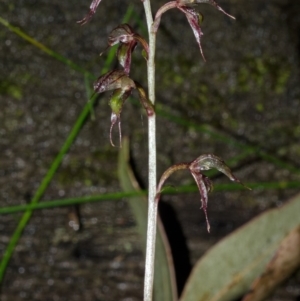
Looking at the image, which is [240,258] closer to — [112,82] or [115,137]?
[115,137]

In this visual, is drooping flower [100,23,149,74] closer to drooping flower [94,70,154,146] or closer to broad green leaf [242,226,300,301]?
drooping flower [94,70,154,146]

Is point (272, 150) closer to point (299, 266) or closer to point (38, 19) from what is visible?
point (299, 266)

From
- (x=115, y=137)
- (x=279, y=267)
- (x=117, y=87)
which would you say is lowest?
(x=279, y=267)

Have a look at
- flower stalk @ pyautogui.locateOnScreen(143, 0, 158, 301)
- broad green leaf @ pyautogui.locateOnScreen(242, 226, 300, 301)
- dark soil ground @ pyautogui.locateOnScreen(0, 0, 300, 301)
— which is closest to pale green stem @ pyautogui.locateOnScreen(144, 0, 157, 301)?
flower stalk @ pyautogui.locateOnScreen(143, 0, 158, 301)

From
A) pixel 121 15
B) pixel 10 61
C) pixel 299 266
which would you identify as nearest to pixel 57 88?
pixel 10 61

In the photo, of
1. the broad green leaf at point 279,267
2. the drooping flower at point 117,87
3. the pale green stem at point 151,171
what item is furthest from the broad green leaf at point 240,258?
the drooping flower at point 117,87

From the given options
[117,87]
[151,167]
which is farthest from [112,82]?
[151,167]

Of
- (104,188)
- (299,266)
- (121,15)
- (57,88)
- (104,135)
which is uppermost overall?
(121,15)
